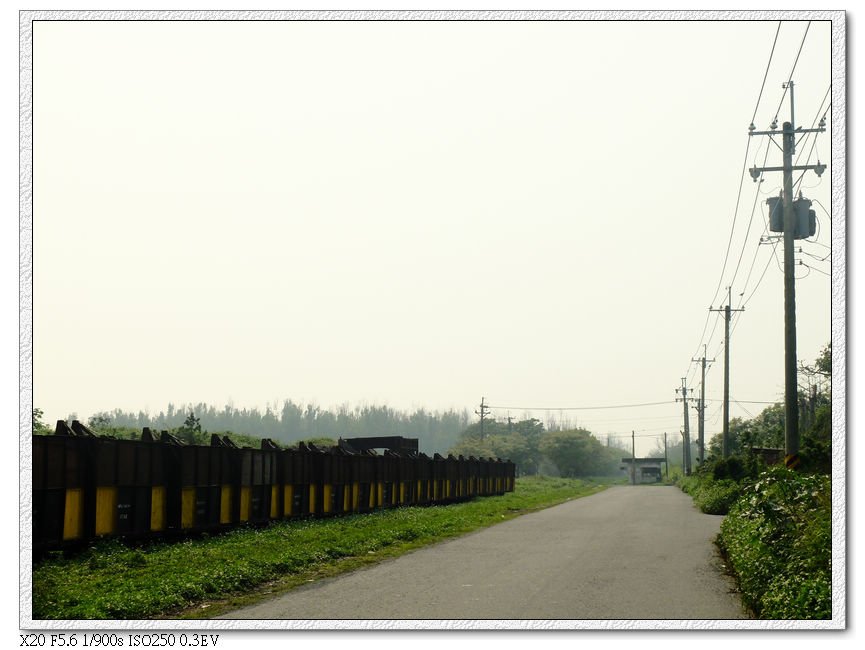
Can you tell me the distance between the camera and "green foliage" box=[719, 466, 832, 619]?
910cm

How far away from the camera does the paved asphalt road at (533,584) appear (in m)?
10.7

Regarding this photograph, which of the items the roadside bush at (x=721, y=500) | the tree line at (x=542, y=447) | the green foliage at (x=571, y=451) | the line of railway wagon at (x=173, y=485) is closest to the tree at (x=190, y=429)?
the line of railway wagon at (x=173, y=485)

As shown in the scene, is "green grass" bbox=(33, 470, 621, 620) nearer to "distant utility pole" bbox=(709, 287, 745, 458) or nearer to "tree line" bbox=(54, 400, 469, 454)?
"distant utility pole" bbox=(709, 287, 745, 458)

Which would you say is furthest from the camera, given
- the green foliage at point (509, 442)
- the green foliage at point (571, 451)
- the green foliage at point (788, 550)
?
the green foliage at point (571, 451)

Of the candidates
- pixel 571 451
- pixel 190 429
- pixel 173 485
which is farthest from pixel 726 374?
pixel 571 451

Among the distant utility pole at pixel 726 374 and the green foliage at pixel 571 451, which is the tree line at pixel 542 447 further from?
the distant utility pole at pixel 726 374

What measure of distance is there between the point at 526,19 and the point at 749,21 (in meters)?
2.45

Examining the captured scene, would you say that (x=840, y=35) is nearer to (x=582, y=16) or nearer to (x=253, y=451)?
(x=582, y=16)

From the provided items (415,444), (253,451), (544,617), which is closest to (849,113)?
(544,617)

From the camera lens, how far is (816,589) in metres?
9.05

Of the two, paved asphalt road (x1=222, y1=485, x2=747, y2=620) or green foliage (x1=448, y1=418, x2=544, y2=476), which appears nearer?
paved asphalt road (x1=222, y1=485, x2=747, y2=620)

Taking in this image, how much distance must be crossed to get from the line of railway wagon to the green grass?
0.47m

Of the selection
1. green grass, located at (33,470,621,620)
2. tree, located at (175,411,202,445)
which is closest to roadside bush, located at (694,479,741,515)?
green grass, located at (33,470,621,620)

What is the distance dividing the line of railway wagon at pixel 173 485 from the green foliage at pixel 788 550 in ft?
35.1
